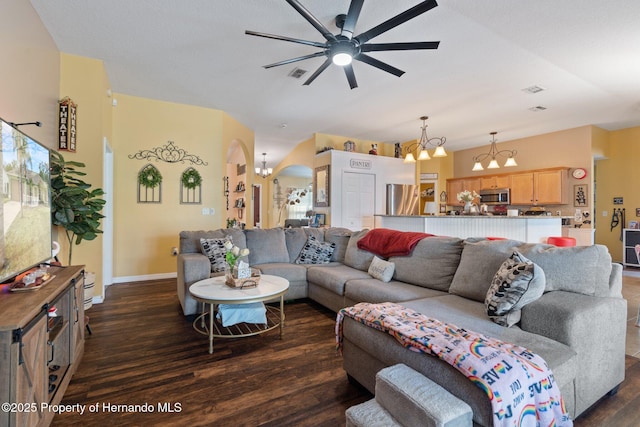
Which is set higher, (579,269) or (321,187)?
(321,187)

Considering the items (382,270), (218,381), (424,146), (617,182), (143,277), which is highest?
(424,146)

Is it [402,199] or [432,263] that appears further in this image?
[402,199]

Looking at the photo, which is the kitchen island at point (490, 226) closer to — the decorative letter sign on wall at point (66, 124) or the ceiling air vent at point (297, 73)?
the ceiling air vent at point (297, 73)

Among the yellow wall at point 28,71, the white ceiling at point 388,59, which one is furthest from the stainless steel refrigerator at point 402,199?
the yellow wall at point 28,71

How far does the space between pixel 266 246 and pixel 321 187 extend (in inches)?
121

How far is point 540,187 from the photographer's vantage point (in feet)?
21.5

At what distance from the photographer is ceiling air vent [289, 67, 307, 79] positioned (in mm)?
3762

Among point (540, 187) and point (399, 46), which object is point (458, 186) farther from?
point (399, 46)

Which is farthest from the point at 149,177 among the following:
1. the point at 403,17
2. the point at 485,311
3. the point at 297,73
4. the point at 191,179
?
the point at 485,311

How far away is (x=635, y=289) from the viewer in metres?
4.52

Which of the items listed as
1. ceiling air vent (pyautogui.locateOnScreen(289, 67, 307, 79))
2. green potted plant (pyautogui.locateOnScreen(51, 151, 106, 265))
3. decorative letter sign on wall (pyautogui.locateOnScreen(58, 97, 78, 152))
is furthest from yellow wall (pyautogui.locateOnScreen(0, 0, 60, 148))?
ceiling air vent (pyautogui.locateOnScreen(289, 67, 307, 79))

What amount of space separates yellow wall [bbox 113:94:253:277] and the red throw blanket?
300cm

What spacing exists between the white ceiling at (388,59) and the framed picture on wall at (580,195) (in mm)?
1251

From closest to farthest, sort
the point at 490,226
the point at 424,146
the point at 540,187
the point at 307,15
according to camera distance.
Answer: the point at 307,15 → the point at 490,226 → the point at 424,146 → the point at 540,187
